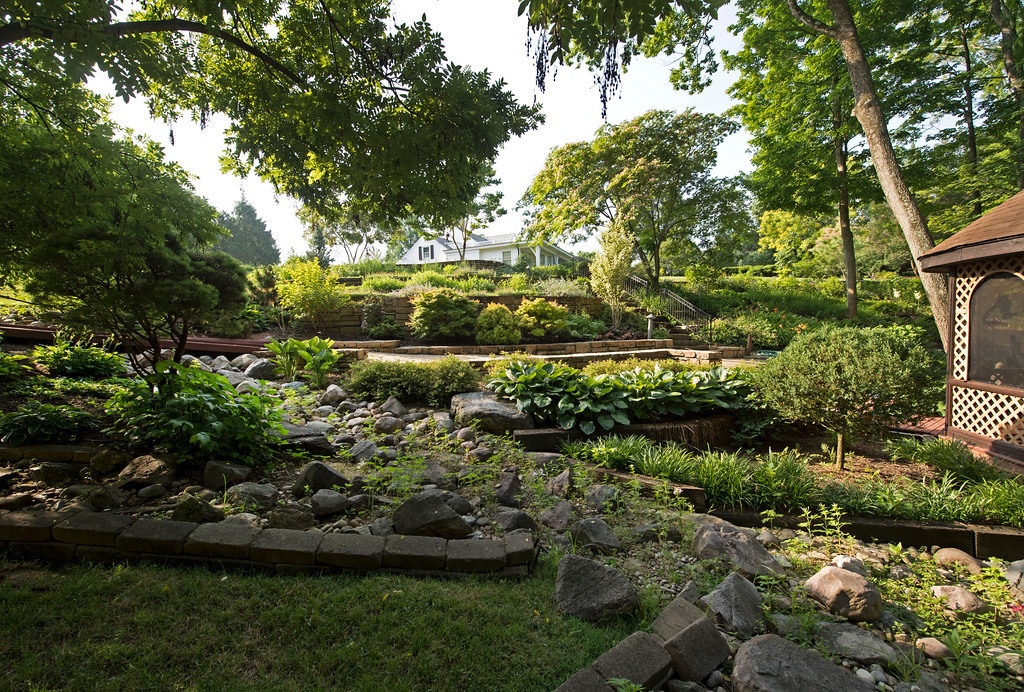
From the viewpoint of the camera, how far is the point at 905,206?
7402 millimetres

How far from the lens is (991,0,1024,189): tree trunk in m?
9.92

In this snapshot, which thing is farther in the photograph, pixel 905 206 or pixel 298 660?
pixel 905 206

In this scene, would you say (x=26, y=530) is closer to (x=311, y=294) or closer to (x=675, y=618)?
(x=675, y=618)

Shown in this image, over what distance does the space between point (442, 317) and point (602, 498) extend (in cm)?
741

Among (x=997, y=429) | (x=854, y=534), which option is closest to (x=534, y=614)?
(x=854, y=534)

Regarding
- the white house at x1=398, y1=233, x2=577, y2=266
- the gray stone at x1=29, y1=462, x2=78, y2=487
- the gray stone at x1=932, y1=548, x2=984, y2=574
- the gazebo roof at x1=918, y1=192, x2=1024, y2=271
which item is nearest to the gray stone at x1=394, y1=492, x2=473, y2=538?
the gray stone at x1=29, y1=462, x2=78, y2=487

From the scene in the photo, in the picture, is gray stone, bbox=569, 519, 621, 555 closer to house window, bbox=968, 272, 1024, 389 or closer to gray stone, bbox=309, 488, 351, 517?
gray stone, bbox=309, 488, 351, 517

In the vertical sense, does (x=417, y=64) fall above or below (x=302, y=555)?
above

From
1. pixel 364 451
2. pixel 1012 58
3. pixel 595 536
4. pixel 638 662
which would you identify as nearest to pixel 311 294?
pixel 364 451

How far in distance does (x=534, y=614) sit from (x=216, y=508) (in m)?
1.94

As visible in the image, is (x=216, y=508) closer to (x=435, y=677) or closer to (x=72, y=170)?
(x=435, y=677)

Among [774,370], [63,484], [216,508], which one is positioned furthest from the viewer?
[774,370]

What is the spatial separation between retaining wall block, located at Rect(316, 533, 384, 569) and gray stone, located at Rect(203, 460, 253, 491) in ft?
3.82

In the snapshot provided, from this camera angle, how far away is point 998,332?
5688 mm
